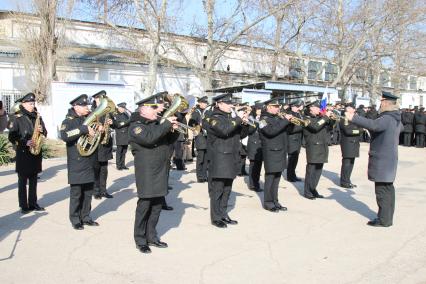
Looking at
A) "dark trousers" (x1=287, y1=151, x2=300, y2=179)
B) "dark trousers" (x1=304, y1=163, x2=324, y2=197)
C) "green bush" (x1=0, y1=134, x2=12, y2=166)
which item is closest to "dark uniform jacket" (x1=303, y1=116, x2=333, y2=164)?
"dark trousers" (x1=304, y1=163, x2=324, y2=197)

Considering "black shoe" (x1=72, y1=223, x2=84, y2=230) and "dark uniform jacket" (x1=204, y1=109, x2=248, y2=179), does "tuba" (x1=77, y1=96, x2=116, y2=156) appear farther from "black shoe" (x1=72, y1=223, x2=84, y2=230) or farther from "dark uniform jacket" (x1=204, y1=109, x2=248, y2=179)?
"dark uniform jacket" (x1=204, y1=109, x2=248, y2=179)

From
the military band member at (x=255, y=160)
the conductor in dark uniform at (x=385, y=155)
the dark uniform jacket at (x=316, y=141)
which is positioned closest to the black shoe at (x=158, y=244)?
the conductor in dark uniform at (x=385, y=155)

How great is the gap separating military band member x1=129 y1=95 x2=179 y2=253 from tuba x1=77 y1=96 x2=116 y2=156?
3.15 feet

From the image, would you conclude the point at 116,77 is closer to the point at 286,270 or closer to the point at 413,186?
the point at 413,186

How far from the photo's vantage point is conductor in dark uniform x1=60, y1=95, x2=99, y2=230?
630 cm

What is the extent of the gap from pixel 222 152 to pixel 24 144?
3192mm

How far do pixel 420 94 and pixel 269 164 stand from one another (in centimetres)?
4860

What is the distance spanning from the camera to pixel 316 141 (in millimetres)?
8898

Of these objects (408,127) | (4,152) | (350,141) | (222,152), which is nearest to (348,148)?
(350,141)

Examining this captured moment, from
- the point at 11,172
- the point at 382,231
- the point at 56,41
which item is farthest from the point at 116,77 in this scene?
the point at 382,231

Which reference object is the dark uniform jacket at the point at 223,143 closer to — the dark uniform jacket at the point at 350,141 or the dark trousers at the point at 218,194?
the dark trousers at the point at 218,194

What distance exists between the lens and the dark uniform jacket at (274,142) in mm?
7480

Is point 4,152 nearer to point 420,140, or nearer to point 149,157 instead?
point 149,157

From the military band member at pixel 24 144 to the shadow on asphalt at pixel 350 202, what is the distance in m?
5.30
